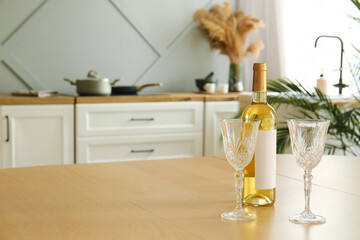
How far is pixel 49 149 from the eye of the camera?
129 inches

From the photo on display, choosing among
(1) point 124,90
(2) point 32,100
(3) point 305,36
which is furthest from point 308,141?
(3) point 305,36

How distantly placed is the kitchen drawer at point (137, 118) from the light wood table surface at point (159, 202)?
1.98 m

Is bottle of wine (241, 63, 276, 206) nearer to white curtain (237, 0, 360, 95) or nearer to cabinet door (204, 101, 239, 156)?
white curtain (237, 0, 360, 95)

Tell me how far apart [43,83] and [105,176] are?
2.72m

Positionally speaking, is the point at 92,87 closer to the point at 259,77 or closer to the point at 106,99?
the point at 106,99

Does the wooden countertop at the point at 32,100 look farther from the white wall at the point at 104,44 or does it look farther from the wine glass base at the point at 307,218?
the wine glass base at the point at 307,218

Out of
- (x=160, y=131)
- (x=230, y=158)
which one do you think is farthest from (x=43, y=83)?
(x=230, y=158)

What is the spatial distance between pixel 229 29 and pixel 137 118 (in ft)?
3.66

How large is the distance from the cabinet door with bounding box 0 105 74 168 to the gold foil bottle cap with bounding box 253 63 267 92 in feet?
8.01

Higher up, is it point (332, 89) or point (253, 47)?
point (253, 47)

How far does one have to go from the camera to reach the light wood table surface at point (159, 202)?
0.82 metres

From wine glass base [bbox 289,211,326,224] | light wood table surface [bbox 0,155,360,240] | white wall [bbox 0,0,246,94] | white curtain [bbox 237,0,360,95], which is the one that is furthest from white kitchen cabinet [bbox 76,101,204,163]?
wine glass base [bbox 289,211,326,224]

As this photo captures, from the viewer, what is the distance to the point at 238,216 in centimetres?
88

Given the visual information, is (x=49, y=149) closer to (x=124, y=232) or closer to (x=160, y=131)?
A: (x=160, y=131)
